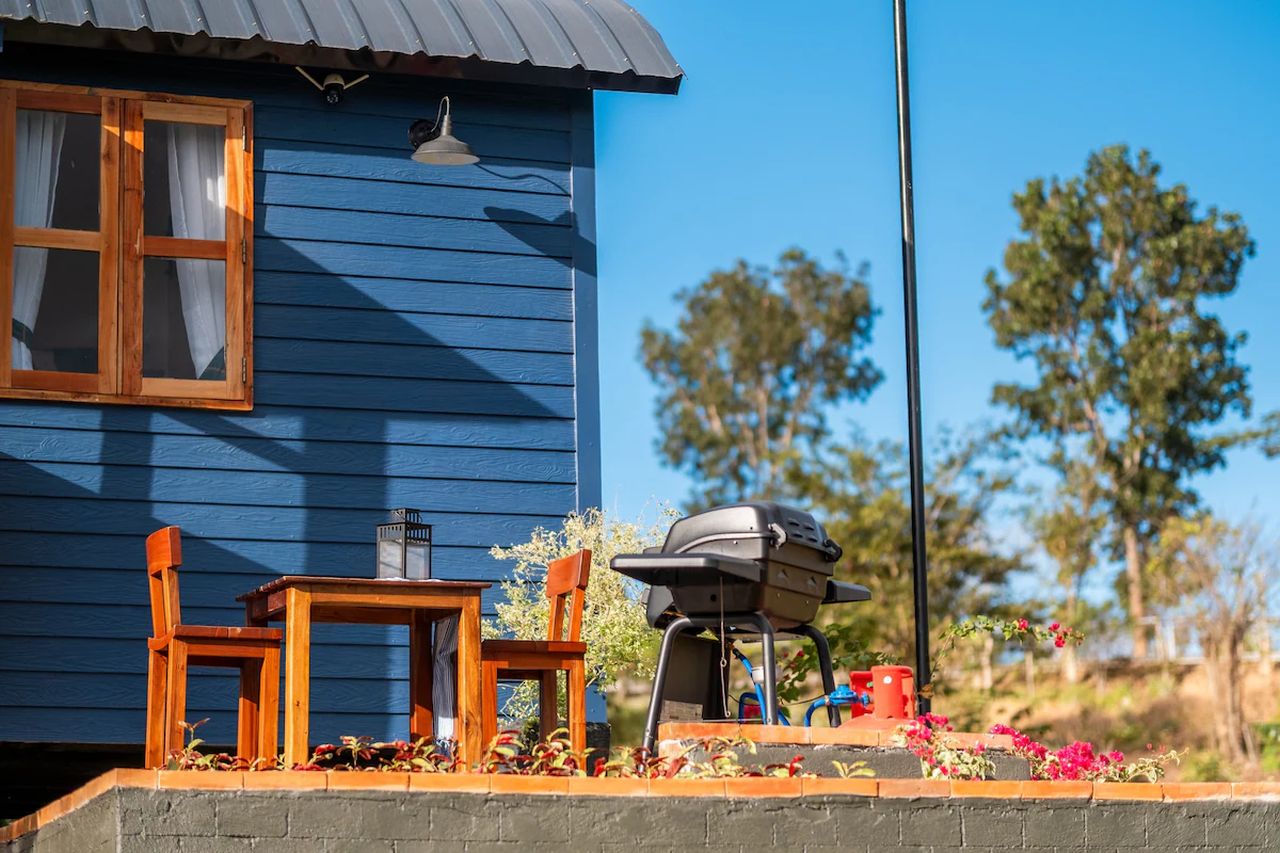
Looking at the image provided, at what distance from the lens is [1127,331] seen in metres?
20.4

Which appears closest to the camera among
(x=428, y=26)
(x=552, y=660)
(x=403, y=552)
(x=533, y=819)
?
(x=533, y=819)

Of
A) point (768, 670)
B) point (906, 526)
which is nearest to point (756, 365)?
point (906, 526)

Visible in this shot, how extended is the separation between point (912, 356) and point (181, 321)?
285 cm

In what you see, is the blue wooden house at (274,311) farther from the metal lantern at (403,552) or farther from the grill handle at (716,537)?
the grill handle at (716,537)

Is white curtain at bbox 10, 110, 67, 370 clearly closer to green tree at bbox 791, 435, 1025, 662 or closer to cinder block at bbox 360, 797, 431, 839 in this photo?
cinder block at bbox 360, 797, 431, 839

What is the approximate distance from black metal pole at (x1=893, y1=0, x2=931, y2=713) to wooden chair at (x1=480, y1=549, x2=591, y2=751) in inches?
Result: 56.8

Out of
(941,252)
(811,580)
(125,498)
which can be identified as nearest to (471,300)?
(125,498)

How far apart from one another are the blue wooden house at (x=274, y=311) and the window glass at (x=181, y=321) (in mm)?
11

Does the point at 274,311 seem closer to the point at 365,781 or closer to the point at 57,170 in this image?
the point at 57,170

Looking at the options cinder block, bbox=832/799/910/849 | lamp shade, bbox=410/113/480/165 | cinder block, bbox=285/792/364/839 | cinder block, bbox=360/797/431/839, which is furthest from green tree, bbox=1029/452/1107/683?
cinder block, bbox=285/792/364/839

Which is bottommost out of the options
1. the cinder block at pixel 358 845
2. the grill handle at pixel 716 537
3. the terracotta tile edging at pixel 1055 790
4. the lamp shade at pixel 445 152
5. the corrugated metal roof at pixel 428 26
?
the cinder block at pixel 358 845

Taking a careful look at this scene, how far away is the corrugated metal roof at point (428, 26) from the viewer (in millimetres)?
6496

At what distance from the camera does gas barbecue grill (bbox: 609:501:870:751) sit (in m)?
4.93

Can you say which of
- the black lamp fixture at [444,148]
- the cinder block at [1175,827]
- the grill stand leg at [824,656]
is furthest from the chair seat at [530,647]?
the black lamp fixture at [444,148]
